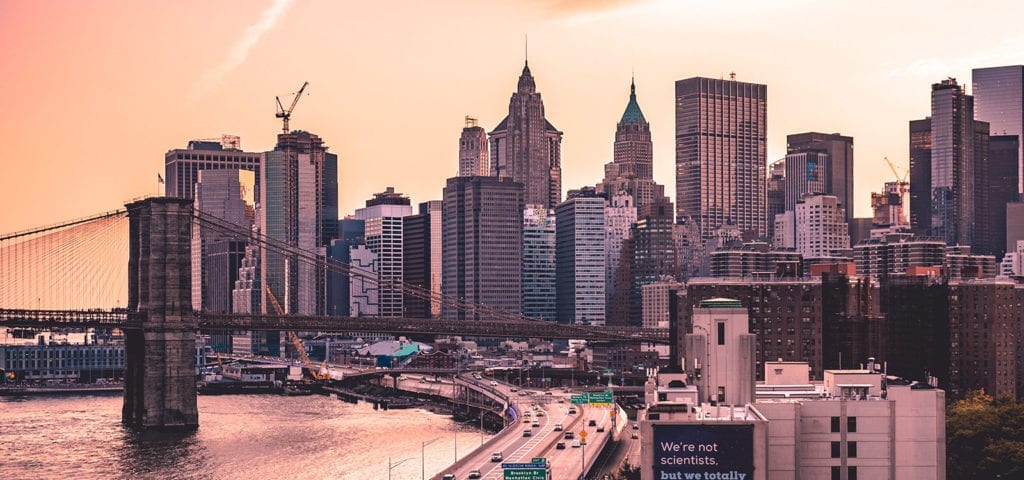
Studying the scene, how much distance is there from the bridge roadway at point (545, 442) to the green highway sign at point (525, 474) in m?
10.2

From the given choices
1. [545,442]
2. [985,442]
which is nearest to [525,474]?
[985,442]

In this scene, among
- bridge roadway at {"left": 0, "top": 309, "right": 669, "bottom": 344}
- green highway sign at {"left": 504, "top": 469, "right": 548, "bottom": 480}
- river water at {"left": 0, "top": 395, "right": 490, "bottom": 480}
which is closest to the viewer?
green highway sign at {"left": 504, "top": 469, "right": 548, "bottom": 480}

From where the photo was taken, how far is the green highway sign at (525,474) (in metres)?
77.1

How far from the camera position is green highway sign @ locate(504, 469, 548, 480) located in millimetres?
77125

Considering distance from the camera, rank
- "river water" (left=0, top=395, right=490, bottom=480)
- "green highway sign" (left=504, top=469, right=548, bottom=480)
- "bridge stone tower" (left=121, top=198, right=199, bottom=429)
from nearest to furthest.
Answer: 1. "green highway sign" (left=504, top=469, right=548, bottom=480)
2. "river water" (left=0, top=395, right=490, bottom=480)
3. "bridge stone tower" (left=121, top=198, right=199, bottom=429)

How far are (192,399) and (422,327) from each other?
3909cm

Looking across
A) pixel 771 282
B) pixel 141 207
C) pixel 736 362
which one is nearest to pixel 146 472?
pixel 141 207

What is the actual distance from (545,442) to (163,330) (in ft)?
125

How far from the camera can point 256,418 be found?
15562cm

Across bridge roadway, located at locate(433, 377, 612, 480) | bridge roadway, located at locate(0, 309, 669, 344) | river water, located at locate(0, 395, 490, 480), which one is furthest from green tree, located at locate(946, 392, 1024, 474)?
bridge roadway, located at locate(0, 309, 669, 344)

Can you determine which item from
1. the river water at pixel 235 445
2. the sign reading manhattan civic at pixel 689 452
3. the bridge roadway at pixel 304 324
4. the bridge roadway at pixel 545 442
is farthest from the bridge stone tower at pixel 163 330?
the sign reading manhattan civic at pixel 689 452

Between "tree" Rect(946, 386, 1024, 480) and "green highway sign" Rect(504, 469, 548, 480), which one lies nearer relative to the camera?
"green highway sign" Rect(504, 469, 548, 480)

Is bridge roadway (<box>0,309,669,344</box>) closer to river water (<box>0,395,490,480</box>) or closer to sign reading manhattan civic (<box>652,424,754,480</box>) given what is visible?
river water (<box>0,395,490,480</box>)

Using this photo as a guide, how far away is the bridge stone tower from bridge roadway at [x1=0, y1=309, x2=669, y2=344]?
250cm
